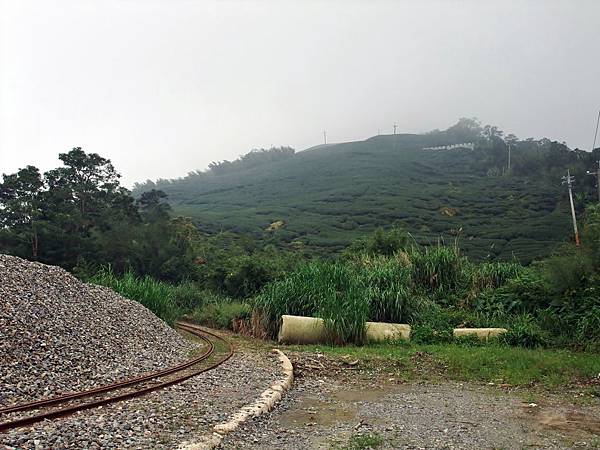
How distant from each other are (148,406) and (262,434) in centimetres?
162

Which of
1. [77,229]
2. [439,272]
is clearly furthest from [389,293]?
[77,229]

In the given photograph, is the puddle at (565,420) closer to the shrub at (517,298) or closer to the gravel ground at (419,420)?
the gravel ground at (419,420)

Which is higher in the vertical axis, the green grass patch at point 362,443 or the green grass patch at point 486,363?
the green grass patch at point 362,443

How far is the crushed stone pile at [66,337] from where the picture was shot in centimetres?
756

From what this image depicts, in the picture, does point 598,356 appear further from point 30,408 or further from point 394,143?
point 394,143

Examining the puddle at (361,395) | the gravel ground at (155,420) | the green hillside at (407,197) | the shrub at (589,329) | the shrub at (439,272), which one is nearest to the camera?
the gravel ground at (155,420)

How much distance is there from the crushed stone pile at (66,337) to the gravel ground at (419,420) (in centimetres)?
319

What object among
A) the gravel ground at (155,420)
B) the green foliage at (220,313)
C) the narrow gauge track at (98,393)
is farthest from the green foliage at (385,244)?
the gravel ground at (155,420)

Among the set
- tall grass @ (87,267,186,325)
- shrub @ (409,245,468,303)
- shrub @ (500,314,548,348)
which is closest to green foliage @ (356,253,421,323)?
shrub @ (409,245,468,303)

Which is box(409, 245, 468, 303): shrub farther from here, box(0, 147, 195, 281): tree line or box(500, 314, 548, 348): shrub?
box(0, 147, 195, 281): tree line

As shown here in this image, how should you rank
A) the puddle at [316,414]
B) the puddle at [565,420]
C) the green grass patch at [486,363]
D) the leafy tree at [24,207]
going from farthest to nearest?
the leafy tree at [24,207]
the green grass patch at [486,363]
the puddle at [316,414]
the puddle at [565,420]

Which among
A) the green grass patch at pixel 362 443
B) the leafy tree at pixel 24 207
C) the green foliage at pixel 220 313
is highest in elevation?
the leafy tree at pixel 24 207

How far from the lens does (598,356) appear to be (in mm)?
10008

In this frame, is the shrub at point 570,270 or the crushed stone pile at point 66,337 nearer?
the crushed stone pile at point 66,337
